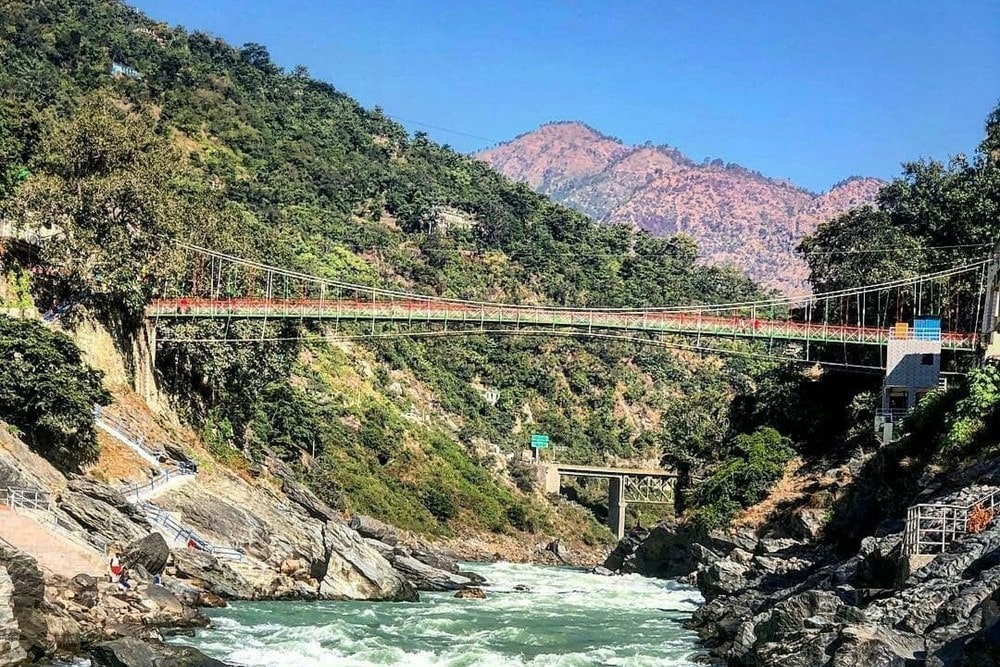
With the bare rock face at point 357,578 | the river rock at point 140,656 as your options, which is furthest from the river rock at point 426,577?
the river rock at point 140,656

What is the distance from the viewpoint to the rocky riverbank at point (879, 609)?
1501 cm

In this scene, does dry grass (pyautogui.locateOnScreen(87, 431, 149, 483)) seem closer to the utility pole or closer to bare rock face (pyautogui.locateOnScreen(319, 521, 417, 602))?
bare rock face (pyautogui.locateOnScreen(319, 521, 417, 602))

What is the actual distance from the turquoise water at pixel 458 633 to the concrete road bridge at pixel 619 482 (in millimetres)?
30552

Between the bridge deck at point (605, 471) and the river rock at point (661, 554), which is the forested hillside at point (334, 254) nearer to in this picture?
the bridge deck at point (605, 471)

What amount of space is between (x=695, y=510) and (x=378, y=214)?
1885 inches

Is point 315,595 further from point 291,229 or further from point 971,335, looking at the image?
point 291,229

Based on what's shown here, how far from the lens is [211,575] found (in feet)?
83.4

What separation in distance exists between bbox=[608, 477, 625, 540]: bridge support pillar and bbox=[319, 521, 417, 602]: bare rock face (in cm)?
3487

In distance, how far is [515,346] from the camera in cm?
7644

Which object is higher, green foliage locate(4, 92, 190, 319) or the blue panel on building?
green foliage locate(4, 92, 190, 319)

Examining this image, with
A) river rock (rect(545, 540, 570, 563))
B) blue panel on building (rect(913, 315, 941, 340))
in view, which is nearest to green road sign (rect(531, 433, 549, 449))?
river rock (rect(545, 540, 570, 563))

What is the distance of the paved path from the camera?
2092 centimetres

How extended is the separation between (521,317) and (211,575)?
67.1 ft

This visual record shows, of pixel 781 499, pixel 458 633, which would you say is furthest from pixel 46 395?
pixel 781 499
